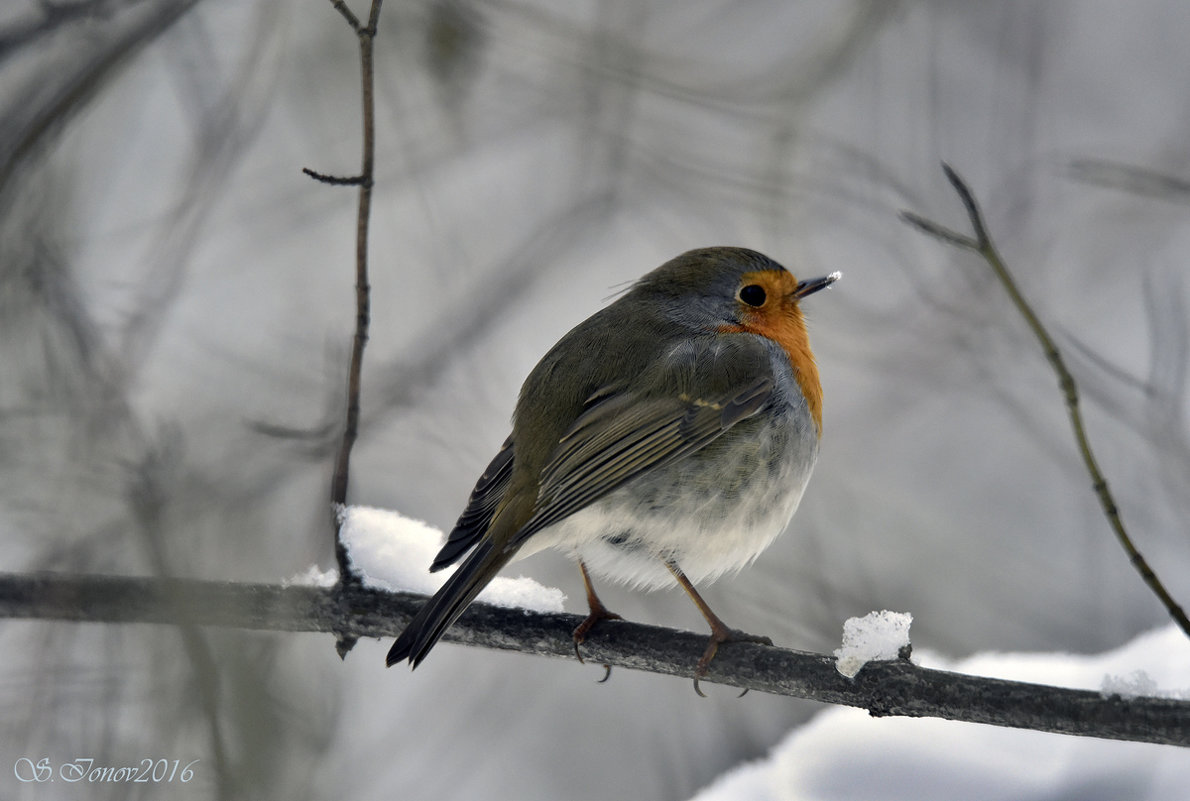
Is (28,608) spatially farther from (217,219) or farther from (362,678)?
(217,219)

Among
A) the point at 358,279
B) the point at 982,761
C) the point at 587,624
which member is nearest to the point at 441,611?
the point at 587,624

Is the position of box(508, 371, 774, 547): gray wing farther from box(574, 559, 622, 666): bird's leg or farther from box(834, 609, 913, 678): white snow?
box(834, 609, 913, 678): white snow

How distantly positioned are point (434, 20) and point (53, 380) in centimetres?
231

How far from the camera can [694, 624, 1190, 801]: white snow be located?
8.36ft

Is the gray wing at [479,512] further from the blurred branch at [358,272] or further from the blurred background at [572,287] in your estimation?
the blurred background at [572,287]

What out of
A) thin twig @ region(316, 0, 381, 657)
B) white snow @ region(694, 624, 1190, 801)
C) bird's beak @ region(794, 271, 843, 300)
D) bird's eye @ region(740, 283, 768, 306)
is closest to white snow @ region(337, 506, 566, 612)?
thin twig @ region(316, 0, 381, 657)

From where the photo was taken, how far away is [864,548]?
4523mm

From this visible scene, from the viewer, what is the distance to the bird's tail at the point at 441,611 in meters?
2.19

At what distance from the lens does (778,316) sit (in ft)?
11.1

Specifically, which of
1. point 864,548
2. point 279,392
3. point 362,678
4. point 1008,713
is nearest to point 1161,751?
point 1008,713

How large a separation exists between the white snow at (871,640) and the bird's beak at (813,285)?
4.85ft

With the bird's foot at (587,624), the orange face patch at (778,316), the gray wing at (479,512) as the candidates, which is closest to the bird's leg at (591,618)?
the bird's foot at (587,624)

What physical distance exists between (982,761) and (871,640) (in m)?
0.90

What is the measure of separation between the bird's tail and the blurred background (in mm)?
611
